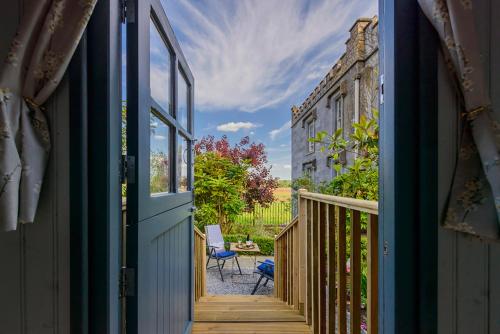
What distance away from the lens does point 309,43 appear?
14.1ft

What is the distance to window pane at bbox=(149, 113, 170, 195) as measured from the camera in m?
1.08

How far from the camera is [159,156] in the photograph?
1197 mm

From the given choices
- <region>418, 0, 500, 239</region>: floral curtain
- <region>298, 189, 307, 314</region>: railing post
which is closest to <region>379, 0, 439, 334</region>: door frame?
<region>418, 0, 500, 239</region>: floral curtain

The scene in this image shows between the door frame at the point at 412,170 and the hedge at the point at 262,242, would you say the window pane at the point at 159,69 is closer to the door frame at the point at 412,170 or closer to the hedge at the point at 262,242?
the door frame at the point at 412,170

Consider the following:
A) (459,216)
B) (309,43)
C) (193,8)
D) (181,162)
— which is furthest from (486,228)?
(309,43)

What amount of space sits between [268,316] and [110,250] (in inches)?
67.2

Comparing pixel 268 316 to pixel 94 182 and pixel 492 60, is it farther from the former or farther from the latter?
pixel 492 60

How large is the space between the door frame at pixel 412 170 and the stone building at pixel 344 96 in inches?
111

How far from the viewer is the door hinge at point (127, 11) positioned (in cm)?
86

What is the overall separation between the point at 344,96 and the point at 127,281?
4819 millimetres

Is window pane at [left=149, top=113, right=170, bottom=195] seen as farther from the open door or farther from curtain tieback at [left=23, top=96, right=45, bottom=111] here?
curtain tieback at [left=23, top=96, right=45, bottom=111]

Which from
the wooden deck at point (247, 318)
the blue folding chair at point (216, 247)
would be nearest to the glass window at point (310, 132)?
the blue folding chair at point (216, 247)

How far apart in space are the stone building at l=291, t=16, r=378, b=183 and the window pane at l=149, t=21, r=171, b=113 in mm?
2889

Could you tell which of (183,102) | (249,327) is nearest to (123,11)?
(183,102)
